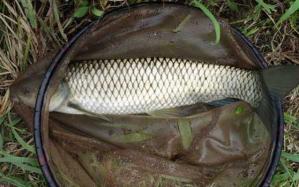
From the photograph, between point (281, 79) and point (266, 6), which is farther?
point (266, 6)

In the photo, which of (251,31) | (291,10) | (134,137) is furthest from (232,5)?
(134,137)

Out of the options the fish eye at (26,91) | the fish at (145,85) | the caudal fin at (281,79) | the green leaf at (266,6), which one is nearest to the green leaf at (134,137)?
the fish at (145,85)

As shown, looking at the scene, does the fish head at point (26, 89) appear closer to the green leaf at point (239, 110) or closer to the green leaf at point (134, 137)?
the green leaf at point (134, 137)

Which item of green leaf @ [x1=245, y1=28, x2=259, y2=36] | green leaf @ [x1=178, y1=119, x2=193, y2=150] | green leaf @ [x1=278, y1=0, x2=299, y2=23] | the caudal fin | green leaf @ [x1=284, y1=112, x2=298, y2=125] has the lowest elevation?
green leaf @ [x1=284, y1=112, x2=298, y2=125]

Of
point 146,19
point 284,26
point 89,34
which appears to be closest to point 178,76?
point 146,19

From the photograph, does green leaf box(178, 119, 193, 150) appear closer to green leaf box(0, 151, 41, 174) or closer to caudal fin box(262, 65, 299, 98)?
caudal fin box(262, 65, 299, 98)

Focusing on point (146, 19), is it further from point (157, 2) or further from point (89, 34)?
point (89, 34)

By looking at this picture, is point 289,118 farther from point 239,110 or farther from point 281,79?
point 281,79

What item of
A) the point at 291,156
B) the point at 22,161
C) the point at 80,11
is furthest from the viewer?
the point at 291,156

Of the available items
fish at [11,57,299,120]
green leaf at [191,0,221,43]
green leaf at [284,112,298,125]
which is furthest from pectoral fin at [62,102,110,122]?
green leaf at [284,112,298,125]
